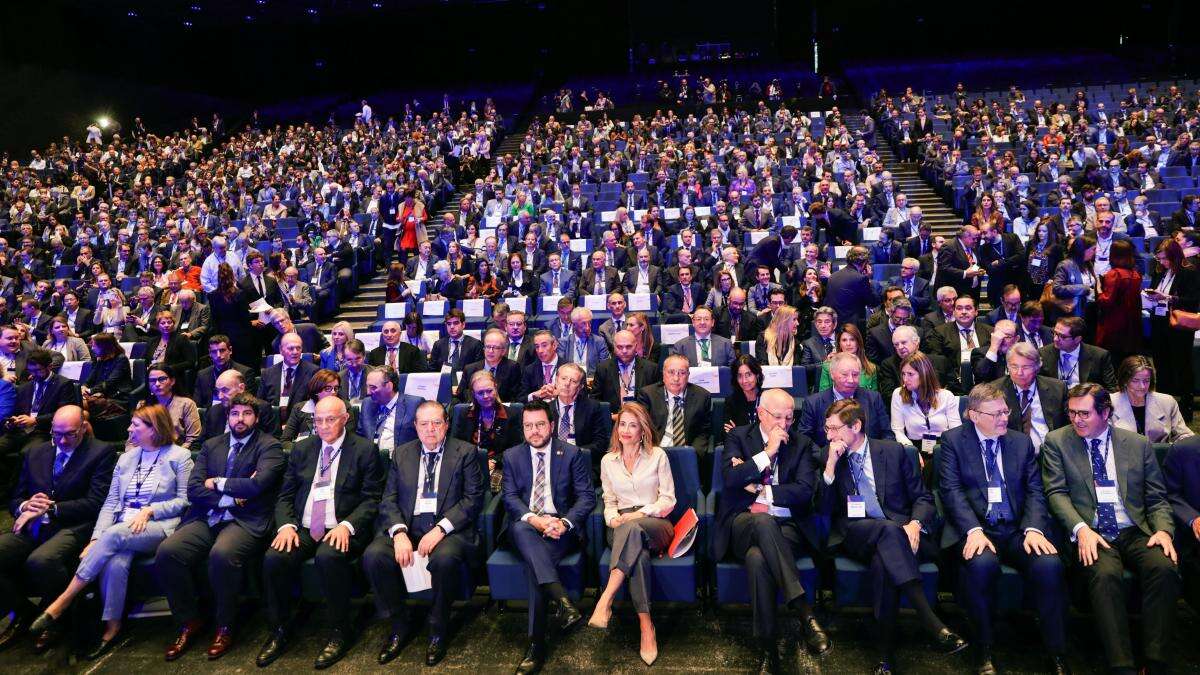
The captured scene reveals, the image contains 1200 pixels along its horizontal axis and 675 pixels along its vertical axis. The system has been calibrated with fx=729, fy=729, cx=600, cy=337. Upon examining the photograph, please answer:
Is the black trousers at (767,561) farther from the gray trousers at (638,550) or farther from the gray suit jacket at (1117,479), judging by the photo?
the gray suit jacket at (1117,479)

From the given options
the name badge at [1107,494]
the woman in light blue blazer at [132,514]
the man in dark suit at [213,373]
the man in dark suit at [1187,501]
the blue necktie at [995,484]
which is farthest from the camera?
the man in dark suit at [213,373]

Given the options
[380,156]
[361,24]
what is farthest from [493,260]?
[361,24]

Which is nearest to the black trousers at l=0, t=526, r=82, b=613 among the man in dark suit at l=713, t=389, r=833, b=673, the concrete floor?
the concrete floor

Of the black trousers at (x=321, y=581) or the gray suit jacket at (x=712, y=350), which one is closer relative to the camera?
the black trousers at (x=321, y=581)

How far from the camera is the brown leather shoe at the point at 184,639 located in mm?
3248

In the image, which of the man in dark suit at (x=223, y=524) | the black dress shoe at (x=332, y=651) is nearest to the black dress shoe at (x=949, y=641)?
the black dress shoe at (x=332, y=651)

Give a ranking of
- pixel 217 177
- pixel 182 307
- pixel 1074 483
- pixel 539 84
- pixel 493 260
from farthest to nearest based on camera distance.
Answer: pixel 539 84 → pixel 217 177 → pixel 493 260 → pixel 182 307 → pixel 1074 483

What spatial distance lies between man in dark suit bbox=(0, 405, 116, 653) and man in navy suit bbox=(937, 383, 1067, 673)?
4.04m

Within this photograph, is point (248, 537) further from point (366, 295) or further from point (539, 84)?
point (539, 84)

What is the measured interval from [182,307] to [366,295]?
2.65 m

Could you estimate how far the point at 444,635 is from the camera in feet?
10.5

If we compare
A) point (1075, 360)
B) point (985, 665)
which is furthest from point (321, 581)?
point (1075, 360)

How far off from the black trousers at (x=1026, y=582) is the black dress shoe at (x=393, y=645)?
7.82 ft

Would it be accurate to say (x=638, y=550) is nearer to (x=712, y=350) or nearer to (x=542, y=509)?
(x=542, y=509)
